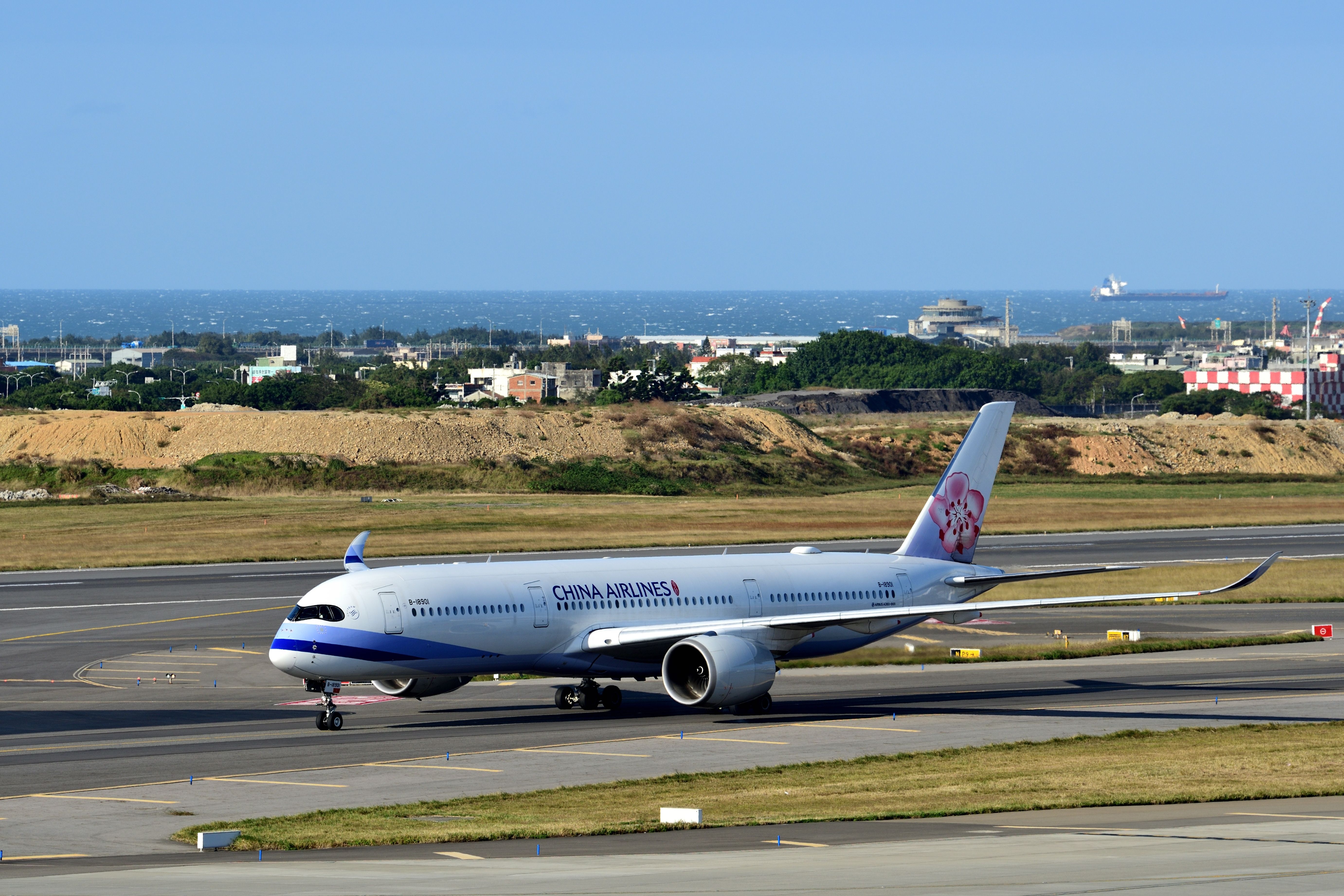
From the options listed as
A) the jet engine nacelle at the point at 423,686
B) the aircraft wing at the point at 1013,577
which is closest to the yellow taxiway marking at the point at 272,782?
the jet engine nacelle at the point at 423,686

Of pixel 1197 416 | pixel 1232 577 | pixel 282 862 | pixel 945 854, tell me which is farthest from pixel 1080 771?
pixel 1197 416

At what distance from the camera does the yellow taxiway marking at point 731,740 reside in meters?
39.2

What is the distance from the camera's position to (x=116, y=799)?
31719 millimetres

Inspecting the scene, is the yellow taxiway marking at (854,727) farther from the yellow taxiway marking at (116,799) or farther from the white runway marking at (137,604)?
the white runway marking at (137,604)

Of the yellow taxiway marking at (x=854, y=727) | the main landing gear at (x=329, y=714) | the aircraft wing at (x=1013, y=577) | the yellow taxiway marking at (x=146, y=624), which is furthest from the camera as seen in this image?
the yellow taxiway marking at (x=146, y=624)

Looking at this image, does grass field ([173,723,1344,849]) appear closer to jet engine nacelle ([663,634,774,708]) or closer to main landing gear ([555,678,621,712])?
jet engine nacelle ([663,634,774,708])

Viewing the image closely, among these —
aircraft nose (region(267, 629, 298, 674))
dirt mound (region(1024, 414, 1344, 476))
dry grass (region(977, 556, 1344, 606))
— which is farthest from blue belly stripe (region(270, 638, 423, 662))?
dirt mound (region(1024, 414, 1344, 476))

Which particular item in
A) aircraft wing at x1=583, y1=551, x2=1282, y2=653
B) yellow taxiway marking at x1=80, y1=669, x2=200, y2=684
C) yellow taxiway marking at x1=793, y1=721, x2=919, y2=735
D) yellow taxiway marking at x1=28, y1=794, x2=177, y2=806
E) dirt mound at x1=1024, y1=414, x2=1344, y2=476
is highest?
aircraft wing at x1=583, y1=551, x2=1282, y2=653

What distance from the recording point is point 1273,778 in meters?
33.2

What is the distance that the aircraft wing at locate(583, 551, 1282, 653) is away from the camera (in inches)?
1665

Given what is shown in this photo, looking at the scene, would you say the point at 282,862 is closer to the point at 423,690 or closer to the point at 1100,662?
the point at 423,690

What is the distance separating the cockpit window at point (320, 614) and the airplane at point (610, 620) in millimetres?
37

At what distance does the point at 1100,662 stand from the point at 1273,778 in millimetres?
21969

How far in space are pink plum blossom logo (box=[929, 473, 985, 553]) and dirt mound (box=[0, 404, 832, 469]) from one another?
Answer: 89.4 m
